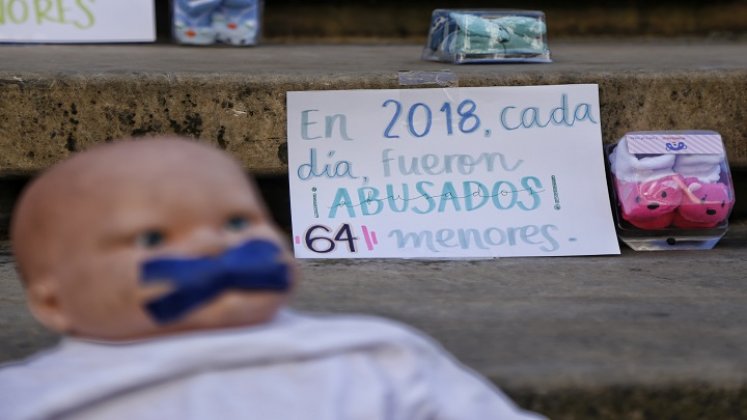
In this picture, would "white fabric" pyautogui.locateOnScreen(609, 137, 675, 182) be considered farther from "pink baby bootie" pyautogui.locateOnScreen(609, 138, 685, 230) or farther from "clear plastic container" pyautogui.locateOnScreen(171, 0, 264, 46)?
"clear plastic container" pyautogui.locateOnScreen(171, 0, 264, 46)

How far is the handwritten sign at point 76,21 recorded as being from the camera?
2213 mm

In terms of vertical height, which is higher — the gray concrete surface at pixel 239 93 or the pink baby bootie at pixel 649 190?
the gray concrete surface at pixel 239 93

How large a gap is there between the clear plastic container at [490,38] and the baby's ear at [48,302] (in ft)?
3.99

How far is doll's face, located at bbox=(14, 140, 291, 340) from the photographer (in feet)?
2.73

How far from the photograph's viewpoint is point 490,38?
2.00 meters

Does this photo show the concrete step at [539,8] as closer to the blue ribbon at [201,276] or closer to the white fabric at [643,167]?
the white fabric at [643,167]

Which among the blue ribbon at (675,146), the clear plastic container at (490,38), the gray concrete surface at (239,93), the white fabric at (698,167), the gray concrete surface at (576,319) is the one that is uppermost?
the clear plastic container at (490,38)

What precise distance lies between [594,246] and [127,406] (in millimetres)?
932

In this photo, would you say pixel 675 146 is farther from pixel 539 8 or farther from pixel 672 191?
pixel 539 8

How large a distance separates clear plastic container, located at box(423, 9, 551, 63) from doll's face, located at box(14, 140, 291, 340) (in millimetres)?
1174

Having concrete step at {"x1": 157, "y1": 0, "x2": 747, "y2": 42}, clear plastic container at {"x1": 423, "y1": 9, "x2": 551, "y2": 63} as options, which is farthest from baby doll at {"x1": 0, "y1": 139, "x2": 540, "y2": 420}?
concrete step at {"x1": 157, "y1": 0, "x2": 747, "y2": 42}

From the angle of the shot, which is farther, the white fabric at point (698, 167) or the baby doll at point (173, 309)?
the white fabric at point (698, 167)

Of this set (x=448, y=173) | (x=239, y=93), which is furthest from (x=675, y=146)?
(x=239, y=93)

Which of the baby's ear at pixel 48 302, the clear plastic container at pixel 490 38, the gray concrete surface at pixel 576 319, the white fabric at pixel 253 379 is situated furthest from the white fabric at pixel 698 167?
the baby's ear at pixel 48 302
